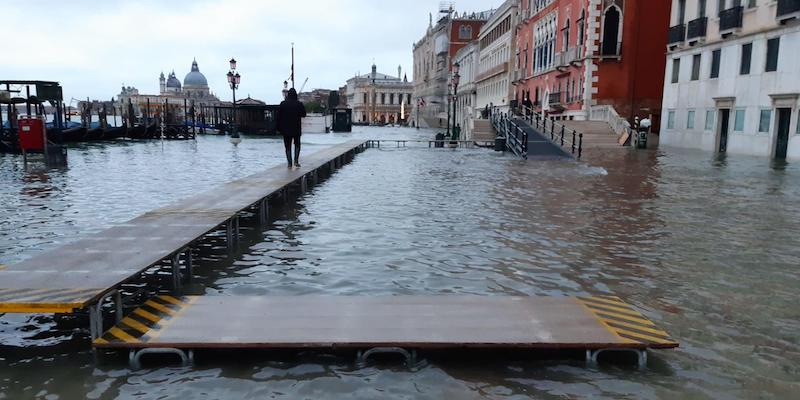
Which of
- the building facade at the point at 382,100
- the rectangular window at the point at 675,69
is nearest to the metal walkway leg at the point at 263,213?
the rectangular window at the point at 675,69

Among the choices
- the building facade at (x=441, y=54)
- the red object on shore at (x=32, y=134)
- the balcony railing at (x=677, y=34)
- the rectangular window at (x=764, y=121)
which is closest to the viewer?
the red object on shore at (x=32, y=134)

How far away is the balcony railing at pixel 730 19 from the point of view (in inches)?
1047

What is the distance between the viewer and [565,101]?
43.2 metres

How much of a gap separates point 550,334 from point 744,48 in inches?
1058

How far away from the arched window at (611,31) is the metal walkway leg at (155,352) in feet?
122

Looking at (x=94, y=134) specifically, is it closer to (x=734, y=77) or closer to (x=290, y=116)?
(x=290, y=116)

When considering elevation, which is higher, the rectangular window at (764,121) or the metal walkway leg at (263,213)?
the rectangular window at (764,121)

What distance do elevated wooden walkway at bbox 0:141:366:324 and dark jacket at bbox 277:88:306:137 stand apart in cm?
497

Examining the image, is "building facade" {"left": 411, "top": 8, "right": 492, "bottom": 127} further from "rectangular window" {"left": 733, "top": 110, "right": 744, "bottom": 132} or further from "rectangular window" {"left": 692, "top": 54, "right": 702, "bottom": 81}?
"rectangular window" {"left": 733, "top": 110, "right": 744, "bottom": 132}

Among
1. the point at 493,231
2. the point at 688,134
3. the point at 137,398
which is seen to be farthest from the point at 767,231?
the point at 688,134

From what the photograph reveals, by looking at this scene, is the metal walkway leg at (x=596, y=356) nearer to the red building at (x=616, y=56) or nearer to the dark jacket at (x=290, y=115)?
the dark jacket at (x=290, y=115)

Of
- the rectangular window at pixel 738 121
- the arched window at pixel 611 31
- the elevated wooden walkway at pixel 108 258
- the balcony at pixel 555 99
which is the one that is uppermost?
the arched window at pixel 611 31

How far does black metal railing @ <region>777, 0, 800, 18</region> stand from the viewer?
2281cm

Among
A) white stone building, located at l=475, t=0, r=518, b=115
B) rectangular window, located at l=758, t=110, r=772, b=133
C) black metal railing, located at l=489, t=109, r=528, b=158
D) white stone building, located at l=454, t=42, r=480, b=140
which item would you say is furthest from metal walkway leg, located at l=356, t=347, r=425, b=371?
white stone building, located at l=454, t=42, r=480, b=140
